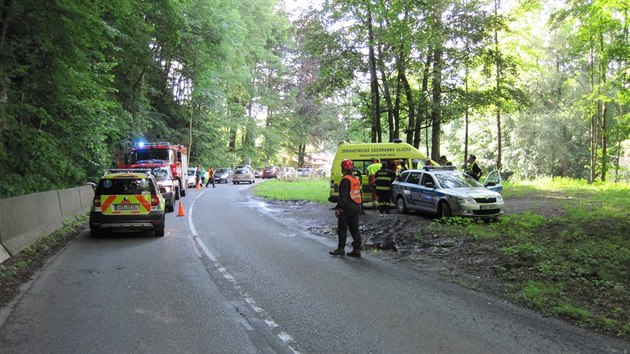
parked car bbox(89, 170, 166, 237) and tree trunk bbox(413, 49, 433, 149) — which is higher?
tree trunk bbox(413, 49, 433, 149)

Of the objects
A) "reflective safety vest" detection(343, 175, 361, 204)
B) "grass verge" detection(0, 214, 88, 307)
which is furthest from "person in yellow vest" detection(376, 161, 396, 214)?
"grass verge" detection(0, 214, 88, 307)

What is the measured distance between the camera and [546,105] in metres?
38.8

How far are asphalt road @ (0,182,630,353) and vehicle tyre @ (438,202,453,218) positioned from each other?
5295 millimetres

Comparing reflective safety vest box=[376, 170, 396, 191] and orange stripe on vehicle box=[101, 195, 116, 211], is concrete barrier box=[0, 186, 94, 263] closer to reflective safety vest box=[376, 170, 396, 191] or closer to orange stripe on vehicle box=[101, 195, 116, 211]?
orange stripe on vehicle box=[101, 195, 116, 211]

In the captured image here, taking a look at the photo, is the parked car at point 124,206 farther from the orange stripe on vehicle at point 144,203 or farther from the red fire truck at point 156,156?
the red fire truck at point 156,156

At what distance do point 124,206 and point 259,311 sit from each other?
6966mm

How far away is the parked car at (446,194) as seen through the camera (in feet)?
42.8

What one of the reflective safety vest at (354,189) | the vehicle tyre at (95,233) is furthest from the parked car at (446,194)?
the vehicle tyre at (95,233)

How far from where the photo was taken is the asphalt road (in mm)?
4672

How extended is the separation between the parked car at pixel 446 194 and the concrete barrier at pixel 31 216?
1005cm

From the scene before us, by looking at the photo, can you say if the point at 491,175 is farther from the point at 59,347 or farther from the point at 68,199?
the point at 59,347

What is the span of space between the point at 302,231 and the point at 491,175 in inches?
326

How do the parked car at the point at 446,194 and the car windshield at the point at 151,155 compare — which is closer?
the parked car at the point at 446,194

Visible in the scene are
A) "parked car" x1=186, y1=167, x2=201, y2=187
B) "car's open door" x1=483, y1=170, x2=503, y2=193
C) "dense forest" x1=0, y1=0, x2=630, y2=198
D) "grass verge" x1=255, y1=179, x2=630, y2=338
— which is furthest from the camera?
"parked car" x1=186, y1=167, x2=201, y2=187
